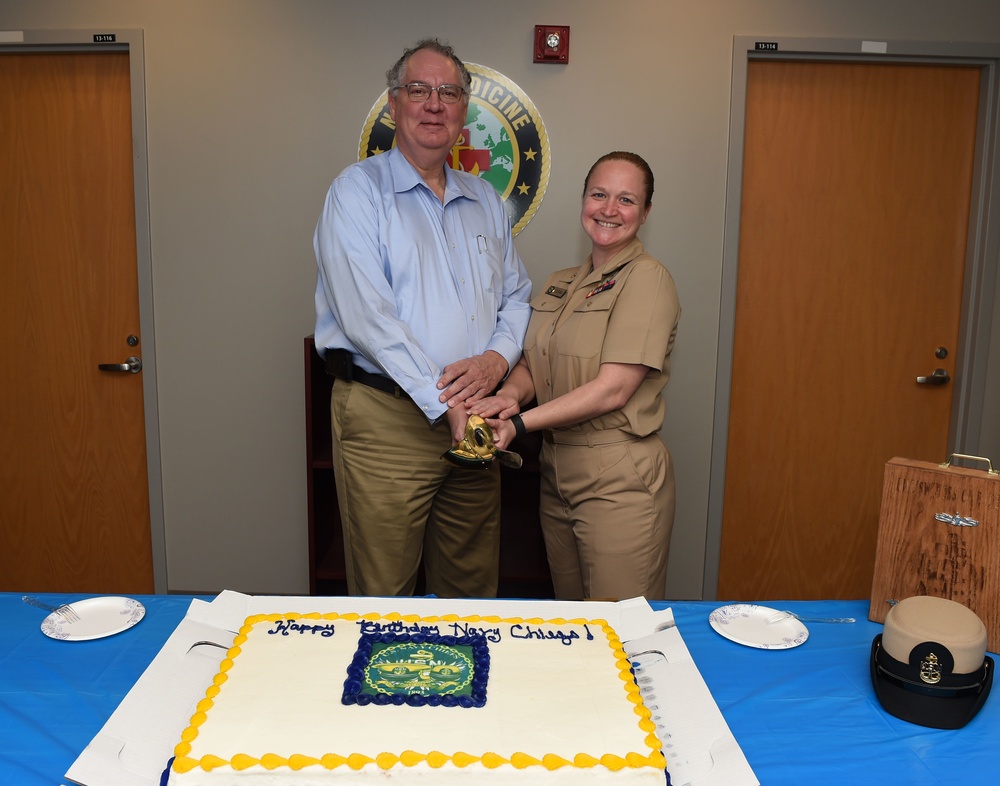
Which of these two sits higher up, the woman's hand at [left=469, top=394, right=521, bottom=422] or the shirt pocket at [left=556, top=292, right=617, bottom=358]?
the shirt pocket at [left=556, top=292, right=617, bottom=358]

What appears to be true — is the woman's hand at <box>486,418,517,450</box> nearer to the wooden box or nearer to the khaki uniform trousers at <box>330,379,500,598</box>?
the khaki uniform trousers at <box>330,379,500,598</box>

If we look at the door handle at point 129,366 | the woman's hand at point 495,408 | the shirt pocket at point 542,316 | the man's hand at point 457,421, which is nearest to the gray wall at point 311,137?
the door handle at point 129,366

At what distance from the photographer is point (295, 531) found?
3.10m

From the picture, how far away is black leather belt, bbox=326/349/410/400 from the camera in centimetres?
202

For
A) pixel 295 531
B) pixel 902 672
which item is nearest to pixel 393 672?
pixel 902 672

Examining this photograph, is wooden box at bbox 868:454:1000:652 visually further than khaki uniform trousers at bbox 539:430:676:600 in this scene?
No

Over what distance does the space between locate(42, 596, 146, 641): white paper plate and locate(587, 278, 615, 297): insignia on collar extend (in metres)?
1.25

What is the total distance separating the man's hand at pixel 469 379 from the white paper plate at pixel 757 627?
0.80m

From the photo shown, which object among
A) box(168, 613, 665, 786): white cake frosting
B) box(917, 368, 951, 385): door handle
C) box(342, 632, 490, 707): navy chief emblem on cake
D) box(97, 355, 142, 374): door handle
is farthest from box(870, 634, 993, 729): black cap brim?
box(97, 355, 142, 374): door handle

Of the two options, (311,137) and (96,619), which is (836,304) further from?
(96,619)

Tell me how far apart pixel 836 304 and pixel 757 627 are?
210cm

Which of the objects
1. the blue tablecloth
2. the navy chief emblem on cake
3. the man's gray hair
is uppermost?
the man's gray hair

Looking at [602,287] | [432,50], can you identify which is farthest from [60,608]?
[432,50]

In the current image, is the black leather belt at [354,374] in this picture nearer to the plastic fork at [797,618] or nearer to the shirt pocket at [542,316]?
the shirt pocket at [542,316]
